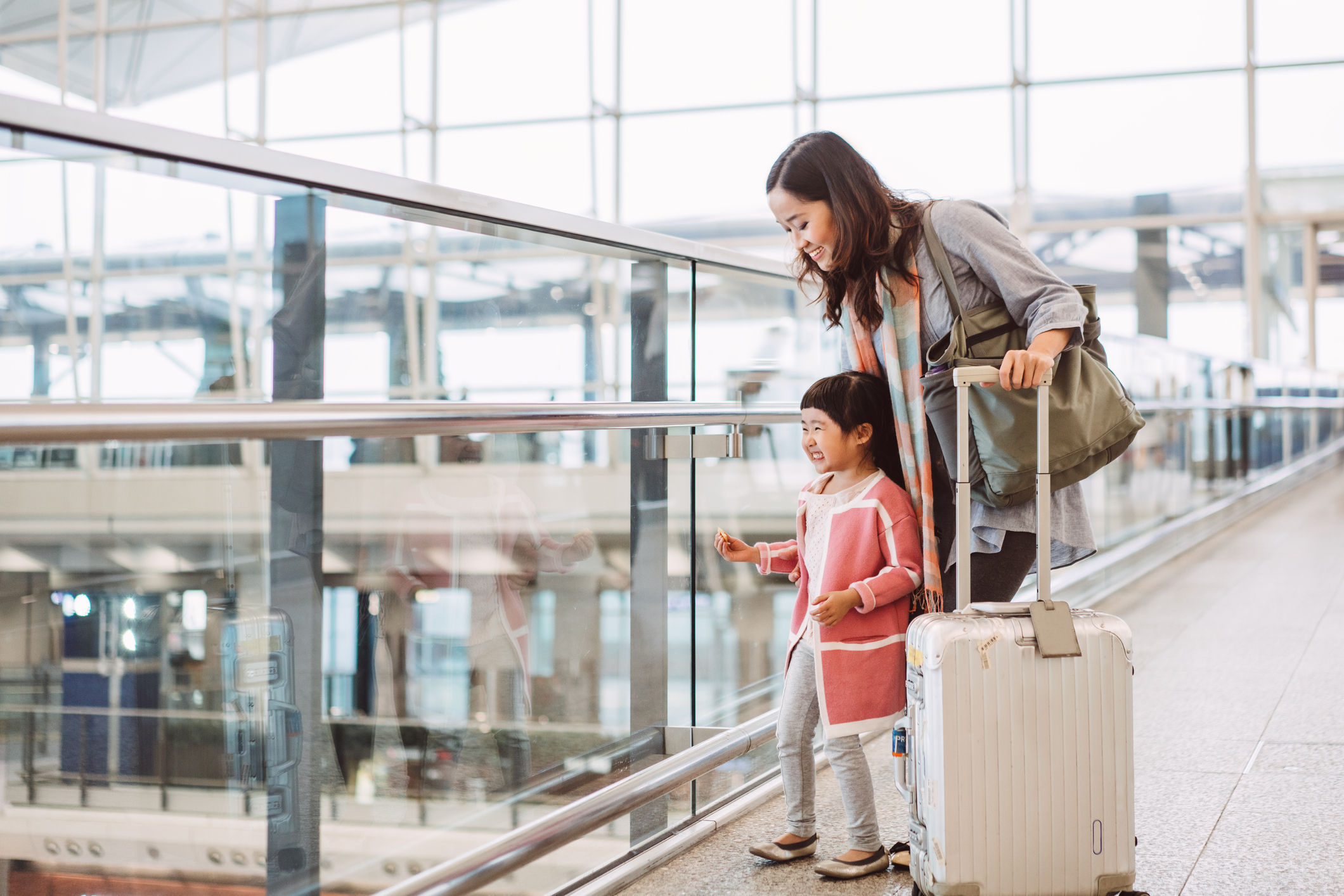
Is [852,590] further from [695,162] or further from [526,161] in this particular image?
[526,161]

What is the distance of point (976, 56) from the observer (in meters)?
12.4

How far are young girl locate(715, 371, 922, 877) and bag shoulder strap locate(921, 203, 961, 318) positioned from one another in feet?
0.83

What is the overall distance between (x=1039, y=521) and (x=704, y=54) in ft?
39.2

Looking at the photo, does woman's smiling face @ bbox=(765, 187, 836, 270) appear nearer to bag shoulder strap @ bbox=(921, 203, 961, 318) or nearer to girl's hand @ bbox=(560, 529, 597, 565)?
bag shoulder strap @ bbox=(921, 203, 961, 318)

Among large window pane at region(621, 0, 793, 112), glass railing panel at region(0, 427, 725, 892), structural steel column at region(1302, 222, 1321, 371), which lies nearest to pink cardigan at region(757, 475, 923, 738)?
glass railing panel at region(0, 427, 725, 892)

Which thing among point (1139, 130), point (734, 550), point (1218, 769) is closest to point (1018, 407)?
point (734, 550)

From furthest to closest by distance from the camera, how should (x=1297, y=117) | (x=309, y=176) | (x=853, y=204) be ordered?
(x=1297, y=117) < (x=853, y=204) < (x=309, y=176)

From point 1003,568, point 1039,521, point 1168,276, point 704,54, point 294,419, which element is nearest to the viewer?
point 294,419

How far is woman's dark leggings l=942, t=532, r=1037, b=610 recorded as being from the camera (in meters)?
2.12

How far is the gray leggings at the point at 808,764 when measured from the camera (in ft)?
7.36

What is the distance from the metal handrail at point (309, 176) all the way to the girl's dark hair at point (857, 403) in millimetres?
524

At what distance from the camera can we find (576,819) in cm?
209

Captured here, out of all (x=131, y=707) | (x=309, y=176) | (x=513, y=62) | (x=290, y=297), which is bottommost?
(x=131, y=707)

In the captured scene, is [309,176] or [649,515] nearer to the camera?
[309,176]
